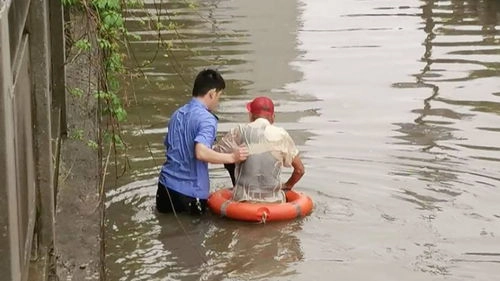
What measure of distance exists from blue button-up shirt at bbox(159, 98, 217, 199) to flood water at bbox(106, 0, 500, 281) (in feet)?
0.84

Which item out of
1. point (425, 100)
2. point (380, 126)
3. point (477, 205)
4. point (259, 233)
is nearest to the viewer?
point (259, 233)

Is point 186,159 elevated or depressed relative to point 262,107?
depressed

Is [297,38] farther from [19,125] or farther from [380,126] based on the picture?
[19,125]

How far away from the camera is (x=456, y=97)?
12.4m

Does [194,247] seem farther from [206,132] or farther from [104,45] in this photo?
[104,45]

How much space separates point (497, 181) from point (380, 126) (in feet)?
6.91

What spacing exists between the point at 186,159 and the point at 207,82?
2.03 feet

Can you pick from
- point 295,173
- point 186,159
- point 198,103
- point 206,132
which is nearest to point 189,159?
point 186,159

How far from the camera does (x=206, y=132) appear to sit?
8.27 meters

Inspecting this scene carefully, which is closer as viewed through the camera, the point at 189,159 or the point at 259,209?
Result: the point at 259,209

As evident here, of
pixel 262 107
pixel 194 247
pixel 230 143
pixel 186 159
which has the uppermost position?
pixel 262 107

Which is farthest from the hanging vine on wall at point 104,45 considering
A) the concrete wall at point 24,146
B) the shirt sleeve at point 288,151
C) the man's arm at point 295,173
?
the concrete wall at point 24,146

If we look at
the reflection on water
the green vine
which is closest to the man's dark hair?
the green vine

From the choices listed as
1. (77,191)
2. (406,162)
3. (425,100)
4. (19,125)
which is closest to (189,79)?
(425,100)
